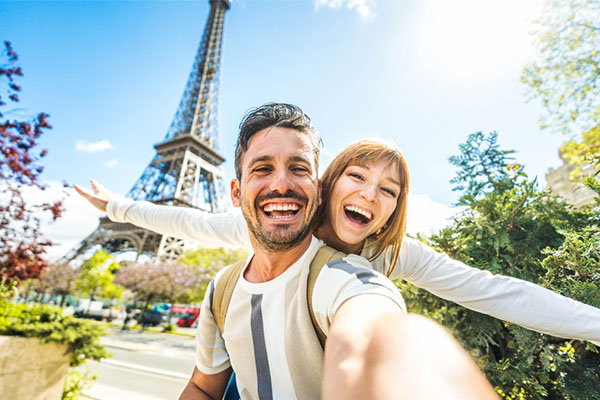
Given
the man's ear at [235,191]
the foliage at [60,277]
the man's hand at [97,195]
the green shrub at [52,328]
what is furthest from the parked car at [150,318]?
the man's ear at [235,191]

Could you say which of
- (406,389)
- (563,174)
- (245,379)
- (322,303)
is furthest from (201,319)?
(563,174)

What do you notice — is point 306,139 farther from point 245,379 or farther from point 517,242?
point 517,242

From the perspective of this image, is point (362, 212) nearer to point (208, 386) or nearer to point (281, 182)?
point (281, 182)

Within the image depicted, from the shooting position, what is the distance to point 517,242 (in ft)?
6.16

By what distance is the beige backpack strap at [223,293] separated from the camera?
4.88 ft

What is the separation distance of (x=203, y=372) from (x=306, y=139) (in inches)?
54.6

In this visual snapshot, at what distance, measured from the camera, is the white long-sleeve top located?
51.8 inches

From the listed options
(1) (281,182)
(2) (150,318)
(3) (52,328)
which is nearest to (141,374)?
(3) (52,328)

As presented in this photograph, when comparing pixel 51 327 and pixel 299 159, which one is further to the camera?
pixel 51 327

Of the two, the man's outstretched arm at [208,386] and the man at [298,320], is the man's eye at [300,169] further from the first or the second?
the man's outstretched arm at [208,386]

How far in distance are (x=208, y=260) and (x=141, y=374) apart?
668 inches

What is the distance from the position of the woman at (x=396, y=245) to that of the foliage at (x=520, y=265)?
21 centimetres

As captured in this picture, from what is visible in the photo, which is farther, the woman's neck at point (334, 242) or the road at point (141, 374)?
the road at point (141, 374)

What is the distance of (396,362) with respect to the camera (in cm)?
54
